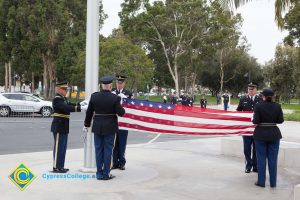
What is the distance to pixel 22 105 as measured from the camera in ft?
85.6

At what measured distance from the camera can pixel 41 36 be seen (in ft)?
146

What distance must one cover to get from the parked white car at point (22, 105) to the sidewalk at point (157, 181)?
1576cm

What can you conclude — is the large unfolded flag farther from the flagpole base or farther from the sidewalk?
the flagpole base

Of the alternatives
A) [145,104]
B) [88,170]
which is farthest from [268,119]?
[88,170]

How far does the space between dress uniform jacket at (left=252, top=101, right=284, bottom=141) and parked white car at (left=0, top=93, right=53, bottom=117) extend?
2016cm

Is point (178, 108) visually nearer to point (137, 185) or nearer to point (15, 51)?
point (137, 185)

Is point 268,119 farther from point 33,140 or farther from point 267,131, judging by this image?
point 33,140

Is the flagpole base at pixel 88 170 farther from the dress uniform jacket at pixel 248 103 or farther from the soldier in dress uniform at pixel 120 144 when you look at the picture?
the dress uniform jacket at pixel 248 103

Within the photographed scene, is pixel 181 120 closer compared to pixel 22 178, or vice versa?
pixel 22 178

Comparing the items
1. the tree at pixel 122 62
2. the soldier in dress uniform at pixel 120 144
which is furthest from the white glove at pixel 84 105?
the tree at pixel 122 62

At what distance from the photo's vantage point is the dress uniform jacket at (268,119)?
285 inches

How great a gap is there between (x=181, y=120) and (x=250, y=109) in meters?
1.44

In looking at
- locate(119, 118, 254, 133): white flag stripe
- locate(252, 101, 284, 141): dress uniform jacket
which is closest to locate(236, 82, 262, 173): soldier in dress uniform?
locate(119, 118, 254, 133): white flag stripe

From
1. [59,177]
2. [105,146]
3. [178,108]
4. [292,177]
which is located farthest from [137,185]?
[292,177]
